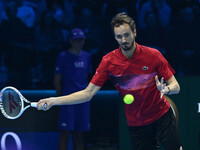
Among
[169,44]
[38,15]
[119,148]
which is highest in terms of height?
[38,15]

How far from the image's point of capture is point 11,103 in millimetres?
4895

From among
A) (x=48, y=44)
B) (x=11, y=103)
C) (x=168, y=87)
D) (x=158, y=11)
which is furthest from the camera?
(x=158, y=11)

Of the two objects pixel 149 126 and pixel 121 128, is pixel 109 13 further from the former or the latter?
pixel 149 126

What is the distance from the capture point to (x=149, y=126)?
15.0 feet

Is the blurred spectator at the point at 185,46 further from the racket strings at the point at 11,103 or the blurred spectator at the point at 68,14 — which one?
the racket strings at the point at 11,103

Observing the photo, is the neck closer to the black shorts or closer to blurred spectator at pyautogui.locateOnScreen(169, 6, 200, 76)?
the black shorts

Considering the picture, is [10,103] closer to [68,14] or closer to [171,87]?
[171,87]

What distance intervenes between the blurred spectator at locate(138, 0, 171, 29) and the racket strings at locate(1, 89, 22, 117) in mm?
3458

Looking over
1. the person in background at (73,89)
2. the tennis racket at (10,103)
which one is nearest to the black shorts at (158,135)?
the tennis racket at (10,103)

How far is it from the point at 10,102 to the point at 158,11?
4.13 m

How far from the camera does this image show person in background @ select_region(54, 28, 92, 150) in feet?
22.6

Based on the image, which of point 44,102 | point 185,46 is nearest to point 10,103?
point 44,102

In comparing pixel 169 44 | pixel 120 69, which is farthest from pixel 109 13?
pixel 120 69

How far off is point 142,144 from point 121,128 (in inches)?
96.2
